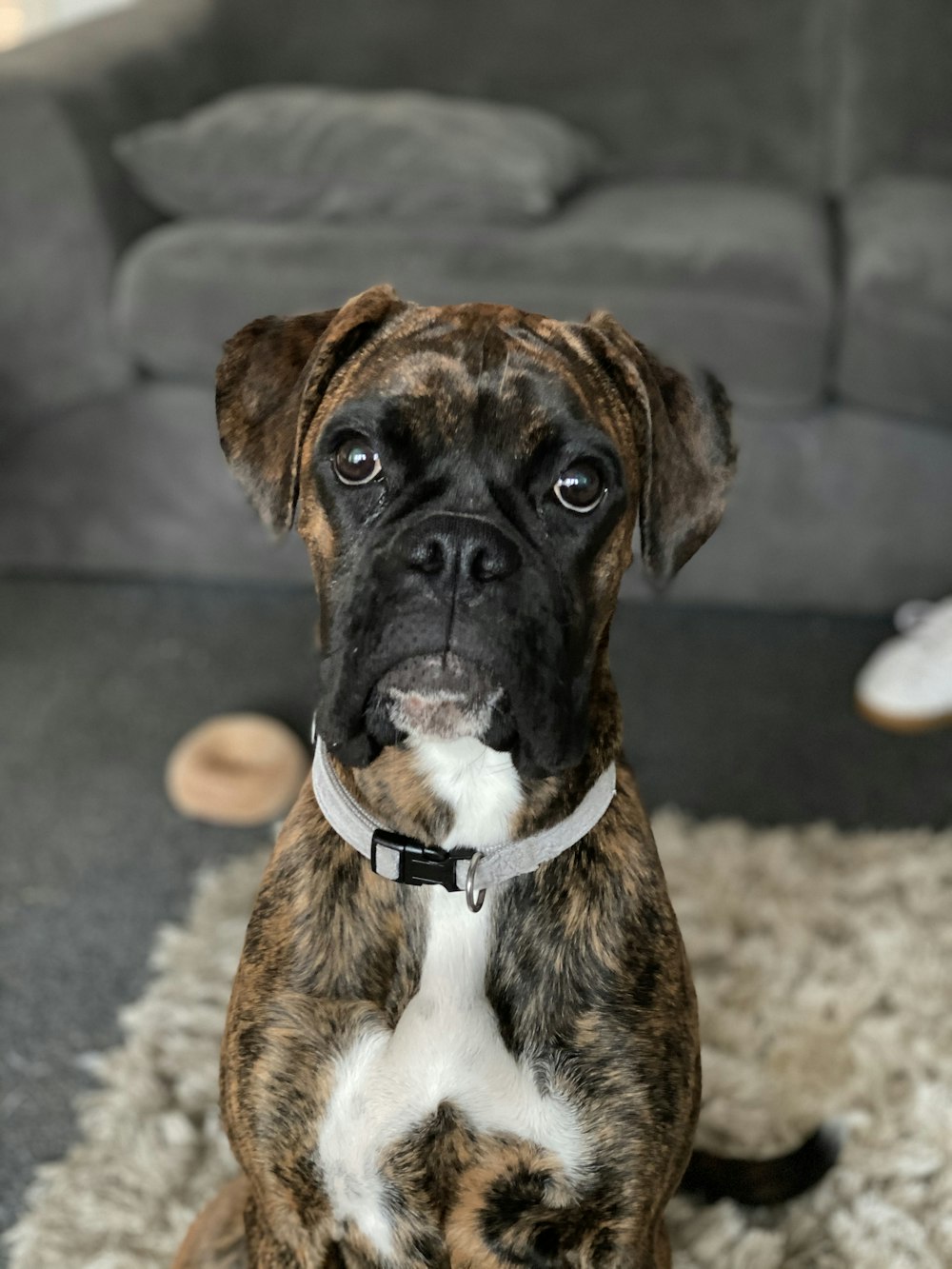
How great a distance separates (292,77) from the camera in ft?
12.2

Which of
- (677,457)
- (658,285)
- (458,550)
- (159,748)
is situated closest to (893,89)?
(658,285)

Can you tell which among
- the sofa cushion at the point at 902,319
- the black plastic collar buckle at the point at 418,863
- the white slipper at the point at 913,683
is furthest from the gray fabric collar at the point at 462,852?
the sofa cushion at the point at 902,319

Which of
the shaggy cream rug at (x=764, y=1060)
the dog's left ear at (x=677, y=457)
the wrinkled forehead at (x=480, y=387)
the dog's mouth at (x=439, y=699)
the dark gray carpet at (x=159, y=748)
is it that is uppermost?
the wrinkled forehead at (x=480, y=387)

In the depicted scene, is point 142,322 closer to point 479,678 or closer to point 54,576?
point 54,576

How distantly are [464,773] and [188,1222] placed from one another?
762mm

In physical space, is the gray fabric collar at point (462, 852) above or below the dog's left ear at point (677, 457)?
below

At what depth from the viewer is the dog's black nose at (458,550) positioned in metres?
1.17

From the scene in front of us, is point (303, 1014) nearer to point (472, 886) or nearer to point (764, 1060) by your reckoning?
point (472, 886)

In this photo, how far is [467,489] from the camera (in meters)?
1.23

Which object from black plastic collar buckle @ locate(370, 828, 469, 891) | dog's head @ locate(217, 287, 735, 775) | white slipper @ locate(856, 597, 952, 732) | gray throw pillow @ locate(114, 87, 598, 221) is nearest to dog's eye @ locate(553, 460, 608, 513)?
dog's head @ locate(217, 287, 735, 775)

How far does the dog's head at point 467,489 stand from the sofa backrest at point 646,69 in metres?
2.48

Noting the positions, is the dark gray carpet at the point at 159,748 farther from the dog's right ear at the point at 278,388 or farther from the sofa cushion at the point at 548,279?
the dog's right ear at the point at 278,388

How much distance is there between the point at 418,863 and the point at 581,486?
39 centimetres

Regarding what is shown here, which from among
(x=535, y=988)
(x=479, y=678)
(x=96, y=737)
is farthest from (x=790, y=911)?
(x=96, y=737)
